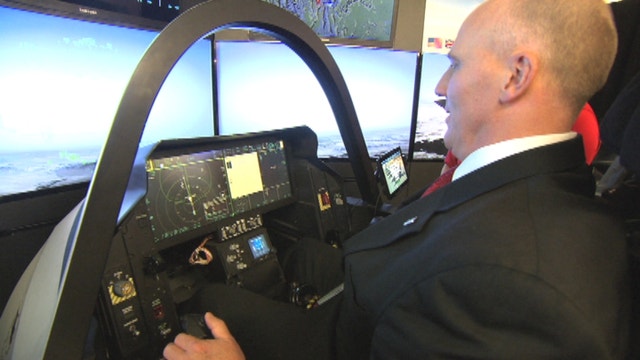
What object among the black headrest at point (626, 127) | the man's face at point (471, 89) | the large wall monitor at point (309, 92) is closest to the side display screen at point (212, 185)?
the large wall monitor at point (309, 92)

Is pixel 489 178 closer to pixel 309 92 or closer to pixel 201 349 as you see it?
pixel 201 349

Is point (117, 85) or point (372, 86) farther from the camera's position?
point (372, 86)

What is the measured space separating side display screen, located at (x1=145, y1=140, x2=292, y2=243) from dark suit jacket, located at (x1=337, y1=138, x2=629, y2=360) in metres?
0.55

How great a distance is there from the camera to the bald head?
614 mm

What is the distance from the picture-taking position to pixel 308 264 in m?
1.20

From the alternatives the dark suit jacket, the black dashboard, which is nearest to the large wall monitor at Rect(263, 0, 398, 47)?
the black dashboard

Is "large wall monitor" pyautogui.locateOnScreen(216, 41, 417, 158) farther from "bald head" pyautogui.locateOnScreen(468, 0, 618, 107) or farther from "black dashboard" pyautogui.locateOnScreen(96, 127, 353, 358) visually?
"bald head" pyautogui.locateOnScreen(468, 0, 618, 107)

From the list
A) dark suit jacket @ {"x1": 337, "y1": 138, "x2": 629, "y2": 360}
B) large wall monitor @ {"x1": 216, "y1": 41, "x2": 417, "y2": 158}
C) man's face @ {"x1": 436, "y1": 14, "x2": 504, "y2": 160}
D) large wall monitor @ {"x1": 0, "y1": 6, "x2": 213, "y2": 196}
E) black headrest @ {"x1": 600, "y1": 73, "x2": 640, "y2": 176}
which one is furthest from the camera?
large wall monitor @ {"x1": 216, "y1": 41, "x2": 417, "y2": 158}

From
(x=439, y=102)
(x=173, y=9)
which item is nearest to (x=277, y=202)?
(x=173, y=9)

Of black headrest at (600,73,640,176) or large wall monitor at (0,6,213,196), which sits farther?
large wall monitor at (0,6,213,196)

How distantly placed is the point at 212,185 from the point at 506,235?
0.81 meters

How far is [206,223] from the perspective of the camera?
3.43ft

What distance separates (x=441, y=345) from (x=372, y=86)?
1.66 meters

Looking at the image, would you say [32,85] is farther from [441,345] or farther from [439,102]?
[439,102]
